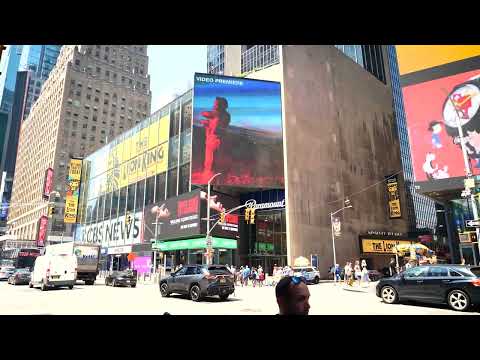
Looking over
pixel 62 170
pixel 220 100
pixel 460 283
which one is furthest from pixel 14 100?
pixel 460 283

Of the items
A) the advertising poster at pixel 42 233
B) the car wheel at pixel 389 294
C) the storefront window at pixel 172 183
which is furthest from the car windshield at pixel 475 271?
the advertising poster at pixel 42 233

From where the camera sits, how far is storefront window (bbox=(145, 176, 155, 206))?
177 ft

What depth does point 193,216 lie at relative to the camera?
1697 inches

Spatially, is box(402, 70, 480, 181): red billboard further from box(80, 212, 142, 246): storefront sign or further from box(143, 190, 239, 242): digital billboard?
box(80, 212, 142, 246): storefront sign

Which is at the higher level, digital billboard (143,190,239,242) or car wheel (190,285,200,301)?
digital billboard (143,190,239,242)

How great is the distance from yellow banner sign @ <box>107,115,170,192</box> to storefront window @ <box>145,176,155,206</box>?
959 millimetres

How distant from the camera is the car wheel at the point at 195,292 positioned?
16.7 m

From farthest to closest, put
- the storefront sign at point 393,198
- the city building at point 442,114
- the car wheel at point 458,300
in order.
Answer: the storefront sign at point 393,198
the city building at point 442,114
the car wheel at point 458,300

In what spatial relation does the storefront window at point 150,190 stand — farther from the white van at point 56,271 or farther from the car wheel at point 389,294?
the car wheel at point 389,294

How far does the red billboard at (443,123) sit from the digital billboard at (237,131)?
15.8 metres

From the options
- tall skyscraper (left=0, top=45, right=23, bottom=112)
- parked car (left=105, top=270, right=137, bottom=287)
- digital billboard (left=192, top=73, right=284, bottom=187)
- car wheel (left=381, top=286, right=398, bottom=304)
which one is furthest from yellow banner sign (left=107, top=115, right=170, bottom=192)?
tall skyscraper (left=0, top=45, right=23, bottom=112)
